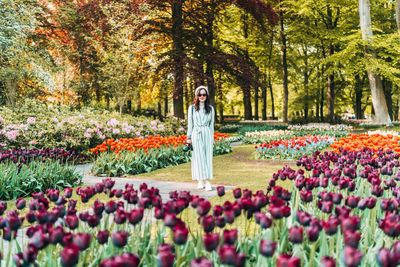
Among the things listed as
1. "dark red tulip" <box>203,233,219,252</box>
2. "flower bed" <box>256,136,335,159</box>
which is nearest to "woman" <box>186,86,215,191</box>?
"flower bed" <box>256,136,335,159</box>

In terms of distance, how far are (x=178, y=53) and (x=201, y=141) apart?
12557mm

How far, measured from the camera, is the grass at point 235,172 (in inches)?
312

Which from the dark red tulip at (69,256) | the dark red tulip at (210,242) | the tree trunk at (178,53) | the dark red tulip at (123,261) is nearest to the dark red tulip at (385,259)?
the dark red tulip at (210,242)

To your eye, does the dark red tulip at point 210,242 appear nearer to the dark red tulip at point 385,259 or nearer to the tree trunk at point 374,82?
the dark red tulip at point 385,259

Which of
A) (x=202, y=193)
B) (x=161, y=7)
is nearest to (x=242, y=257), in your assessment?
(x=202, y=193)

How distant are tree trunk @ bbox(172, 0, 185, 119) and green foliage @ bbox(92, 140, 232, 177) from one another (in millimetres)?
8184

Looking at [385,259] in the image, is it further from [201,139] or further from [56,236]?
[201,139]

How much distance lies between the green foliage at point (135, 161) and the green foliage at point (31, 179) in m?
1.33

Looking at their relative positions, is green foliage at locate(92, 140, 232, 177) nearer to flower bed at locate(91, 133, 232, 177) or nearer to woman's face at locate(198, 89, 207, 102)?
flower bed at locate(91, 133, 232, 177)

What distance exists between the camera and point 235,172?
911 centimetres

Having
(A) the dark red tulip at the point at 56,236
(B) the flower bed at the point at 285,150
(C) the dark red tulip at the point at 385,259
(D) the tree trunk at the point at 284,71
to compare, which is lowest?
(B) the flower bed at the point at 285,150

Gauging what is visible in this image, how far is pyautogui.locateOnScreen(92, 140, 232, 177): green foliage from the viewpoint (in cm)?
901

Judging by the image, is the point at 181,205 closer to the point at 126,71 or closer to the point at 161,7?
the point at 126,71

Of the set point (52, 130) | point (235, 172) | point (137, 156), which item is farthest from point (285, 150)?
point (52, 130)
